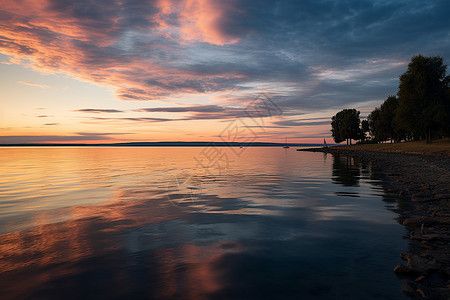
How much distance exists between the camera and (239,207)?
538 inches

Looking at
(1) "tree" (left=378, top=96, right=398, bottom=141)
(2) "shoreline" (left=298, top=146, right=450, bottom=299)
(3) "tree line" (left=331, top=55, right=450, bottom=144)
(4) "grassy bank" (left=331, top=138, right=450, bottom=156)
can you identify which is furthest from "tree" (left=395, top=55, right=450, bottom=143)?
(2) "shoreline" (left=298, top=146, right=450, bottom=299)

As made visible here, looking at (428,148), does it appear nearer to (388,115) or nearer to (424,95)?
(424,95)

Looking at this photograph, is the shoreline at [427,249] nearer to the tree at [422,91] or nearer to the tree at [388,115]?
the tree at [422,91]

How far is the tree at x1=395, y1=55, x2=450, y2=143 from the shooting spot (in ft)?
209

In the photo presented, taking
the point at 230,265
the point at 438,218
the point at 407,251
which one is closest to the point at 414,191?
the point at 438,218

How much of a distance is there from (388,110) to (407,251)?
108930mm

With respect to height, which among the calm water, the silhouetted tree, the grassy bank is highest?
the silhouetted tree

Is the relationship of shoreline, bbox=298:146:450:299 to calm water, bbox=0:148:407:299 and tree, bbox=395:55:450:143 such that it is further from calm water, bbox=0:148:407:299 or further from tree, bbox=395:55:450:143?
tree, bbox=395:55:450:143

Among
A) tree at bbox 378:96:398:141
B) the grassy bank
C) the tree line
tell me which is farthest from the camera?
tree at bbox 378:96:398:141

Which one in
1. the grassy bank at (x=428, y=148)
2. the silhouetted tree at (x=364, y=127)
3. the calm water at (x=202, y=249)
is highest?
the silhouetted tree at (x=364, y=127)

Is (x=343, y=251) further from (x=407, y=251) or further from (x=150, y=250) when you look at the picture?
(x=150, y=250)

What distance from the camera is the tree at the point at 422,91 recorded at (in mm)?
63562

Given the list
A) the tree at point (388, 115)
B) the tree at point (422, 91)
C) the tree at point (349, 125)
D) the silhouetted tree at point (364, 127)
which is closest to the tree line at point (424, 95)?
the tree at point (422, 91)

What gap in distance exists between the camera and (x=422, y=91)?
63938 millimetres
